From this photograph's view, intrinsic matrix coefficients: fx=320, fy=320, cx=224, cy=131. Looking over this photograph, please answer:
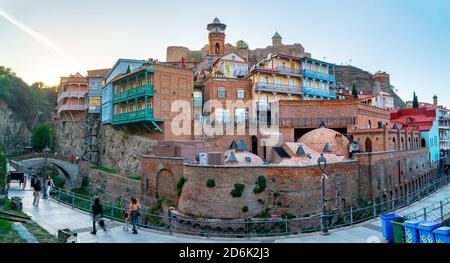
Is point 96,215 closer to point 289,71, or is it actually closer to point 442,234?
point 442,234

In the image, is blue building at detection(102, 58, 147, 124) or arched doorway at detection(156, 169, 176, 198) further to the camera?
blue building at detection(102, 58, 147, 124)

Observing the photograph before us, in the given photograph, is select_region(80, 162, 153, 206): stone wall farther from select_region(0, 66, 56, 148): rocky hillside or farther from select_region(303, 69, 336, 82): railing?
select_region(303, 69, 336, 82): railing

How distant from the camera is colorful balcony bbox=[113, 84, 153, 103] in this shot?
31391 mm

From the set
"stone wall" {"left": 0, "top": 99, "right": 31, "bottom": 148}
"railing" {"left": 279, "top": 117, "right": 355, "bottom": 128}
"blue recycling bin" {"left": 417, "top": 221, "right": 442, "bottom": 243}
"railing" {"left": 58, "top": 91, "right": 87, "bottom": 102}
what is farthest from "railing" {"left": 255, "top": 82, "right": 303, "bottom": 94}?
"stone wall" {"left": 0, "top": 99, "right": 31, "bottom": 148}

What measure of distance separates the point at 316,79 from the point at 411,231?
124 feet

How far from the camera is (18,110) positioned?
5816 cm

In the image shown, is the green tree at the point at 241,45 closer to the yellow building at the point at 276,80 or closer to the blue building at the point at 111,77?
the yellow building at the point at 276,80

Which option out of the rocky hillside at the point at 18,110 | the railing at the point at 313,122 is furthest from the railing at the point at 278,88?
the rocky hillside at the point at 18,110

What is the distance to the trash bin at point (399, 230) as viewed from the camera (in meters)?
9.94

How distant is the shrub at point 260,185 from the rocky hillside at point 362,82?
66.9 metres

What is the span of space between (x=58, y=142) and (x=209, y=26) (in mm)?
33745

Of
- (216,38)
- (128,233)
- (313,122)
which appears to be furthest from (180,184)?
(216,38)

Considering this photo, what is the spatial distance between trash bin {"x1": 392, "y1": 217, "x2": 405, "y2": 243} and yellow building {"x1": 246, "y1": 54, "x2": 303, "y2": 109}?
30063mm

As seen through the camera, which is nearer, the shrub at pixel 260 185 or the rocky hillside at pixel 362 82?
the shrub at pixel 260 185
